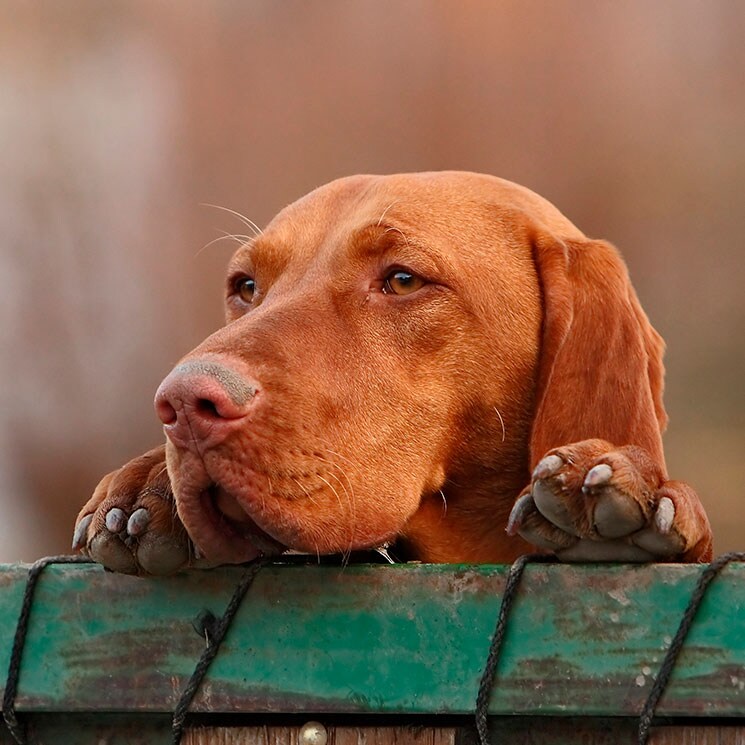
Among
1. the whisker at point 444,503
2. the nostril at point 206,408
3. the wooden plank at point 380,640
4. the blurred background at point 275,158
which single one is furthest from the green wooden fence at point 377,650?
the blurred background at point 275,158

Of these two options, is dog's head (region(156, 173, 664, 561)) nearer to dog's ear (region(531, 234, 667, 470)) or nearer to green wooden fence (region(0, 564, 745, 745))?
dog's ear (region(531, 234, 667, 470))

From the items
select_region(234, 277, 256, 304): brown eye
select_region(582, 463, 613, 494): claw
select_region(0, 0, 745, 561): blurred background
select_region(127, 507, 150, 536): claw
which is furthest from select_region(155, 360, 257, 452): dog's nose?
select_region(0, 0, 745, 561): blurred background

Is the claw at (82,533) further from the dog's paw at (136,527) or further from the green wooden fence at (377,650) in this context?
the green wooden fence at (377,650)

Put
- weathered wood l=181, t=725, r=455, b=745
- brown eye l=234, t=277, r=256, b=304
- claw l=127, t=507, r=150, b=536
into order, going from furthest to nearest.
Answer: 1. brown eye l=234, t=277, r=256, b=304
2. claw l=127, t=507, r=150, b=536
3. weathered wood l=181, t=725, r=455, b=745

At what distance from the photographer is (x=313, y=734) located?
199cm

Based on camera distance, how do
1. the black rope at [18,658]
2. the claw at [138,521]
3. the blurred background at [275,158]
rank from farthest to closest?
the blurred background at [275,158] → the claw at [138,521] → the black rope at [18,658]

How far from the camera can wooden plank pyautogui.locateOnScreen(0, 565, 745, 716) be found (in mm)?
1869

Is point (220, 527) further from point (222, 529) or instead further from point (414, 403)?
point (414, 403)

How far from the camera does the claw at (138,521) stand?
2.18 metres

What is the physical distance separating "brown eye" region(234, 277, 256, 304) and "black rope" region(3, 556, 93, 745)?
3.21 ft

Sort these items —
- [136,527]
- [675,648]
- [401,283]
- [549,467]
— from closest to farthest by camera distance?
[675,648], [549,467], [136,527], [401,283]

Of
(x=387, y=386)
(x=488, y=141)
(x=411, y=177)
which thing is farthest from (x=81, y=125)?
(x=387, y=386)

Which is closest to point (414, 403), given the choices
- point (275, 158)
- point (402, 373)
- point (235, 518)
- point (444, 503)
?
point (402, 373)

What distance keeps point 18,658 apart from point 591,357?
1.19m
